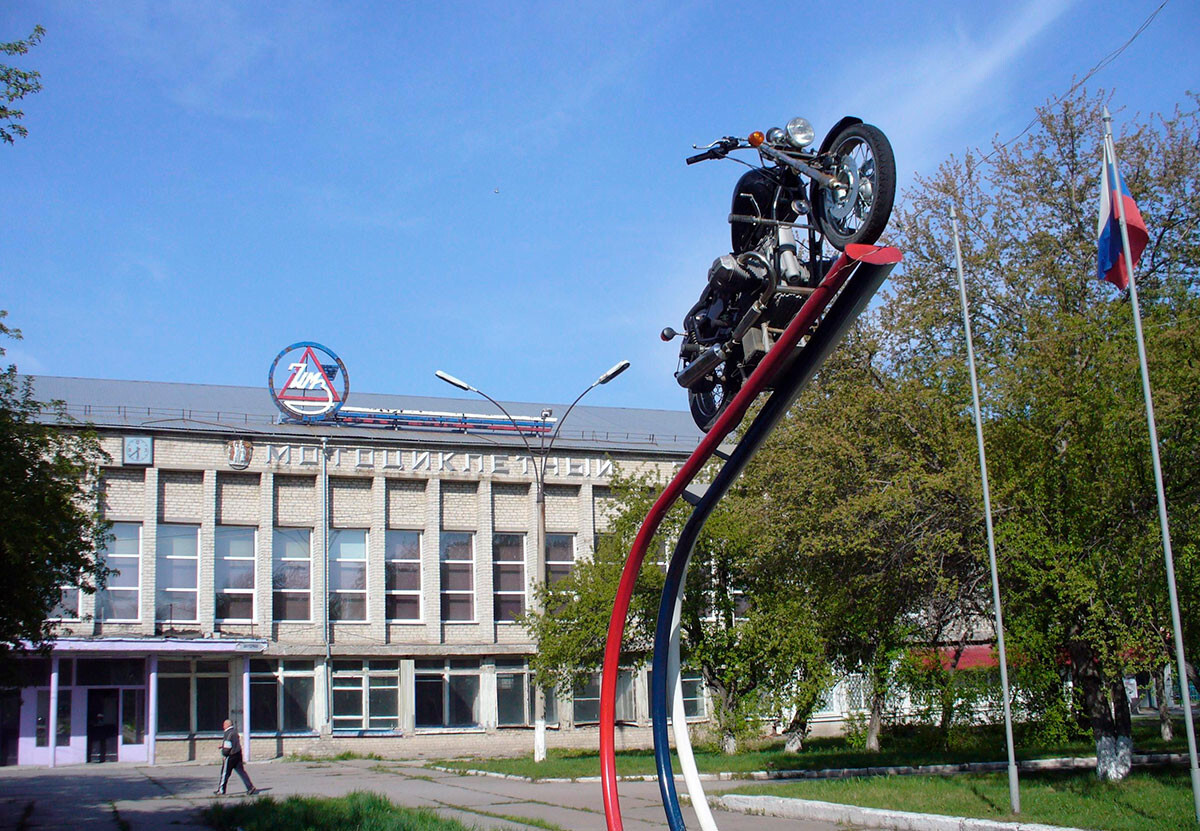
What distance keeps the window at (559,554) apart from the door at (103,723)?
587 inches

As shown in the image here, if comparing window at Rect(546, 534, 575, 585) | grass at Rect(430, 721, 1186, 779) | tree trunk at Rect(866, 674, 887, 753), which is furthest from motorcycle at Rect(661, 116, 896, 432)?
window at Rect(546, 534, 575, 585)

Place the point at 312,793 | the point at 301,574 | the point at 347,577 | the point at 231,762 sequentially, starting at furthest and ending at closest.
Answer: the point at 347,577 < the point at 301,574 < the point at 231,762 < the point at 312,793

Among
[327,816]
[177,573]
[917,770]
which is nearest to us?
[327,816]

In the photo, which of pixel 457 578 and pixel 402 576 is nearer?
pixel 402 576

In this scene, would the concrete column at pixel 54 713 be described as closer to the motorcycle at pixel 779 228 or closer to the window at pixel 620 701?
the window at pixel 620 701

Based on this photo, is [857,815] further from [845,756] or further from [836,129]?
[845,756]

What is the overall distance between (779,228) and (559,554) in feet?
106

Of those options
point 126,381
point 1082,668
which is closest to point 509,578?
point 126,381

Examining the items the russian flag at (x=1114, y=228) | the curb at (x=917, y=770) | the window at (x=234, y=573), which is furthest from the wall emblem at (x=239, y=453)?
the russian flag at (x=1114, y=228)

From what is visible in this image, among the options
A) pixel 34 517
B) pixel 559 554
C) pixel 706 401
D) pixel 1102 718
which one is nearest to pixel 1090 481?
pixel 1102 718

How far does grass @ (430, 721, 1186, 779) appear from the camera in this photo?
78.6 ft

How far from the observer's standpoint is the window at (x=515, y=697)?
1481 inches

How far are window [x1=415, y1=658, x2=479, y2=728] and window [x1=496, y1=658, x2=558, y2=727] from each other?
33.8 inches

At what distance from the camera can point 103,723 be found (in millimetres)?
32562
